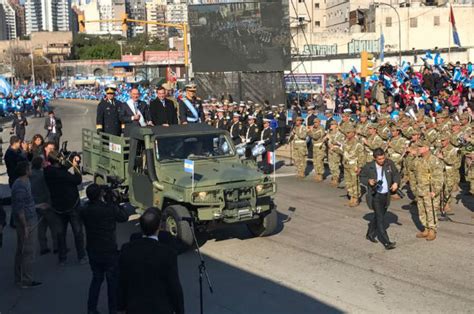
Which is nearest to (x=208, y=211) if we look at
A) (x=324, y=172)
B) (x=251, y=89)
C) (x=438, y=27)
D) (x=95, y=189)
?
(x=95, y=189)

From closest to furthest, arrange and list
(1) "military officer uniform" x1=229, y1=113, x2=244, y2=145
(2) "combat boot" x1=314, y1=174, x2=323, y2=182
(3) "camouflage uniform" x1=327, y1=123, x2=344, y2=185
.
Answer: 1. (3) "camouflage uniform" x1=327, y1=123, x2=344, y2=185
2. (2) "combat boot" x1=314, y1=174, x2=323, y2=182
3. (1) "military officer uniform" x1=229, y1=113, x2=244, y2=145

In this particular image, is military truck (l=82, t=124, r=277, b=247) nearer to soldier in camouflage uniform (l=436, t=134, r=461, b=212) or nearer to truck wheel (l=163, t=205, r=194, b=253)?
truck wheel (l=163, t=205, r=194, b=253)

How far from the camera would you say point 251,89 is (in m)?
32.3

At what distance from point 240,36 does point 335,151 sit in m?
17.5

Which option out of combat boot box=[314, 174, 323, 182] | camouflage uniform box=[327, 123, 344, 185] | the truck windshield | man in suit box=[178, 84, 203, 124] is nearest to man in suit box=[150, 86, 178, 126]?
man in suit box=[178, 84, 203, 124]

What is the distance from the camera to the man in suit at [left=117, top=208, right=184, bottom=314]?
183 inches

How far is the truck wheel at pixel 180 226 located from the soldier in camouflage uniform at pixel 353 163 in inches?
208

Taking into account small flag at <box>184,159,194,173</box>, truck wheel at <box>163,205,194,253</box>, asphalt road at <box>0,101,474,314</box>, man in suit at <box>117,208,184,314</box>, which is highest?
small flag at <box>184,159,194,173</box>

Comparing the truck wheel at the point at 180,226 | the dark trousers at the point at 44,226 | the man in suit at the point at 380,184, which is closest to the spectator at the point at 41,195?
the dark trousers at the point at 44,226

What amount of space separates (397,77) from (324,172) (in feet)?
25.6

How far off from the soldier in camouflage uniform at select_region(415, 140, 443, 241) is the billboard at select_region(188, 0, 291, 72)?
21425mm

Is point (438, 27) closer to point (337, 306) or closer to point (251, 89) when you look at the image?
point (251, 89)

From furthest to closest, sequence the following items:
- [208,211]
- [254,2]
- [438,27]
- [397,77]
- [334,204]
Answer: [438,27], [254,2], [397,77], [334,204], [208,211]

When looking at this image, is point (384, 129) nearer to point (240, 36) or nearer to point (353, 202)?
point (353, 202)
